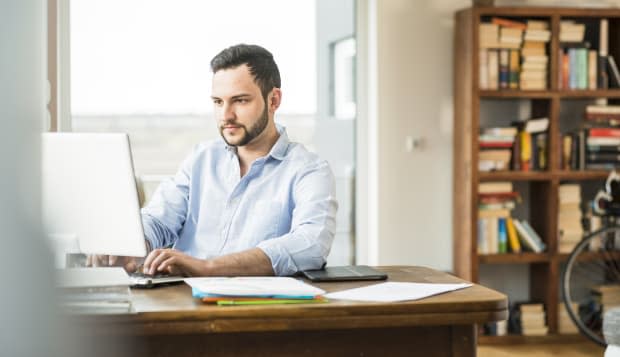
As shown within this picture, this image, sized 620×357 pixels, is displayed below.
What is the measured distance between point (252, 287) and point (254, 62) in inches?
38.5

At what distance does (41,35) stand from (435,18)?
483cm

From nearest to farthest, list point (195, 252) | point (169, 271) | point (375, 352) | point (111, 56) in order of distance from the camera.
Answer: point (375, 352) → point (169, 271) → point (195, 252) → point (111, 56)

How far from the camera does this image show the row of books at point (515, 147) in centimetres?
494

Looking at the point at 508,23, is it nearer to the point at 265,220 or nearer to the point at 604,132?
the point at 604,132

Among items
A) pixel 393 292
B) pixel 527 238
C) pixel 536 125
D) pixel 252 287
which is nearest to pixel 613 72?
pixel 536 125

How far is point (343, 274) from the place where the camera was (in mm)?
2117

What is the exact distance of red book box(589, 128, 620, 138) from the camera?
16.3 ft

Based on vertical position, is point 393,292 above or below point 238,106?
below

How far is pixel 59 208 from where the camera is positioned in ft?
1.24

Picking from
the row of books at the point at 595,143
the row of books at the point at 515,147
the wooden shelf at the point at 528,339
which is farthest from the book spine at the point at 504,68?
the wooden shelf at the point at 528,339

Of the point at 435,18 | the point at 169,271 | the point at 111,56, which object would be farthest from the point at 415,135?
the point at 169,271

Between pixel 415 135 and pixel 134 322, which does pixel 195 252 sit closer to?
pixel 134 322

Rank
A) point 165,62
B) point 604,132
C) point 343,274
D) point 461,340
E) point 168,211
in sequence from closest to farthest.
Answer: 1. point 461,340
2. point 343,274
3. point 168,211
4. point 165,62
5. point 604,132

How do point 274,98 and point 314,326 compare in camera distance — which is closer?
point 314,326
